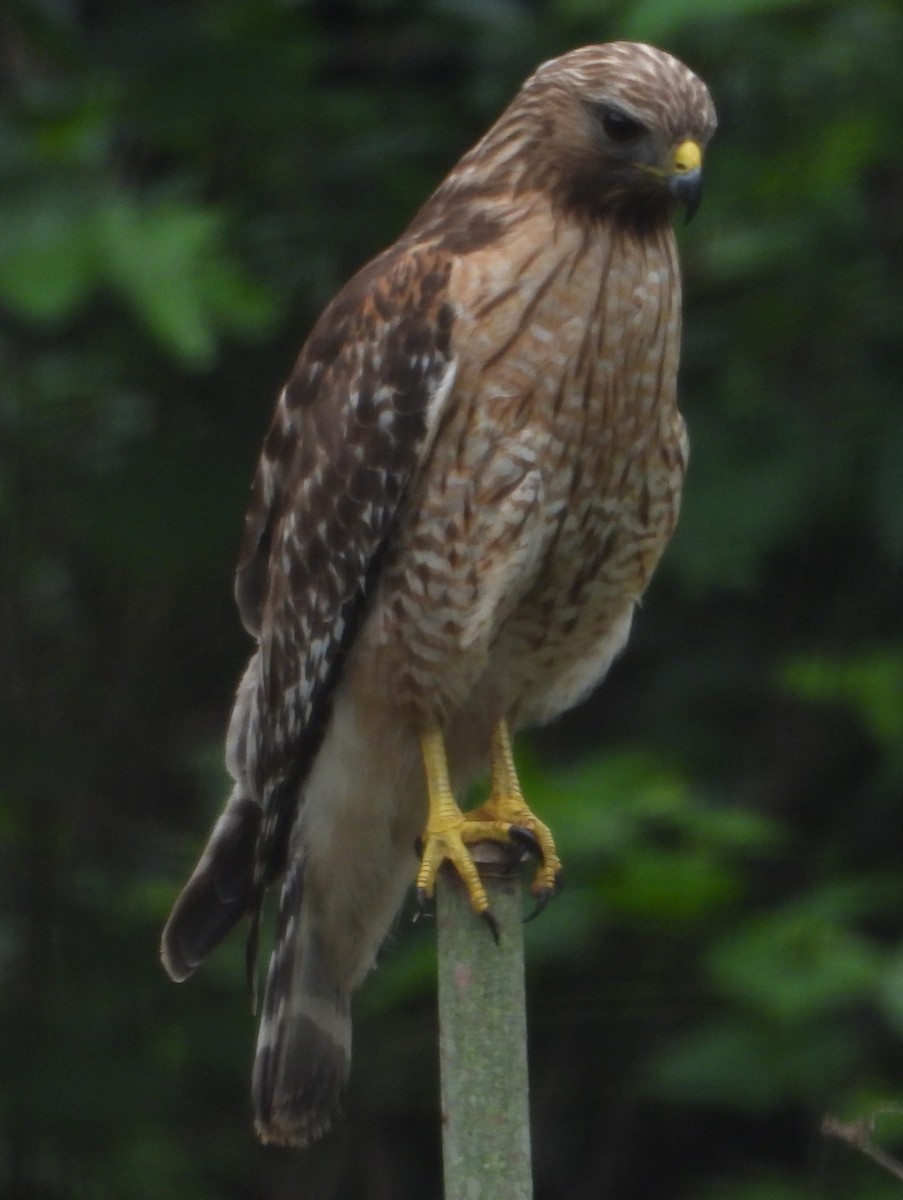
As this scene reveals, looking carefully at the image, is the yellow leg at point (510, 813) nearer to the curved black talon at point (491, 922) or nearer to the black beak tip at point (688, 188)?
the curved black talon at point (491, 922)

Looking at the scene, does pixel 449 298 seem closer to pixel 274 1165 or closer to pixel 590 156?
pixel 590 156

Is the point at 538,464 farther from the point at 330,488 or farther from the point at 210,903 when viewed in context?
the point at 210,903

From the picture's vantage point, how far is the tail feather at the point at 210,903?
311cm

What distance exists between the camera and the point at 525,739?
181 inches

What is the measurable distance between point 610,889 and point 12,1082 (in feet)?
3.90

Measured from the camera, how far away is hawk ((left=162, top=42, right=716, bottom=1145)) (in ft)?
9.66

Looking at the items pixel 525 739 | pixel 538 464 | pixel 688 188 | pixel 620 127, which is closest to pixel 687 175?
pixel 688 188

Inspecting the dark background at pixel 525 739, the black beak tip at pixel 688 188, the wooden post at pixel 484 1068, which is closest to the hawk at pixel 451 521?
the black beak tip at pixel 688 188

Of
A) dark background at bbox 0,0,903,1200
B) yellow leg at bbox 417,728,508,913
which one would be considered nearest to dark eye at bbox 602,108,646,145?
yellow leg at bbox 417,728,508,913

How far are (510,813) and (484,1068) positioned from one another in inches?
36.4

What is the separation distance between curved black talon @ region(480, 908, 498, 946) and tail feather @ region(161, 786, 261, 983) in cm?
65

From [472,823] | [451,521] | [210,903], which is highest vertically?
[451,521]

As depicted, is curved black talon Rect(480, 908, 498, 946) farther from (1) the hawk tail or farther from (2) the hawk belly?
(1) the hawk tail

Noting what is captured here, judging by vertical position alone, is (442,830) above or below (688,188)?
below
